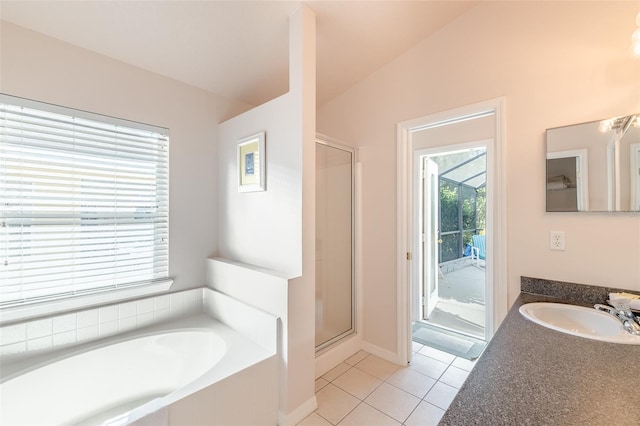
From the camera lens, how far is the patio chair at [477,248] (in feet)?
16.0

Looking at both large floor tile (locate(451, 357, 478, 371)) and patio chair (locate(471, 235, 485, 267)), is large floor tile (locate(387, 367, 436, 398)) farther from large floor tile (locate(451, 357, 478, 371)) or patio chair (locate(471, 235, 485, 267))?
patio chair (locate(471, 235, 485, 267))

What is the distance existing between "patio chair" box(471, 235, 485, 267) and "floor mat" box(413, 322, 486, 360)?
2.60m

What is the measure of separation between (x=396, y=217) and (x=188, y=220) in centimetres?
183

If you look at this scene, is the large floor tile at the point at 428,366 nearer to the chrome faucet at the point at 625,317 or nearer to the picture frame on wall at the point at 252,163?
the chrome faucet at the point at 625,317

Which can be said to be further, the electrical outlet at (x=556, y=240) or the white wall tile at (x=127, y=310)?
the white wall tile at (x=127, y=310)

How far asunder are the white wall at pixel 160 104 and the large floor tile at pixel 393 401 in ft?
5.58

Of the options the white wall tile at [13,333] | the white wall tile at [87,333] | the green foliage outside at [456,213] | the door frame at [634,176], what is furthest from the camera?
the green foliage outside at [456,213]

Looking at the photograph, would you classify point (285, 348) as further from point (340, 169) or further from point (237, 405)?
point (340, 169)

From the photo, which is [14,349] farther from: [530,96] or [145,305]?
[530,96]

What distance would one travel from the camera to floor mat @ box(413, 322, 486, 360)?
8.32ft

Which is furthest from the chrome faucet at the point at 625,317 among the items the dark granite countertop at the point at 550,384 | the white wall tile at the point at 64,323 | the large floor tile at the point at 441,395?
the white wall tile at the point at 64,323

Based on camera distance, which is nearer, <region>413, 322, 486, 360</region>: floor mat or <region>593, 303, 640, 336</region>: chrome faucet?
<region>593, 303, 640, 336</region>: chrome faucet

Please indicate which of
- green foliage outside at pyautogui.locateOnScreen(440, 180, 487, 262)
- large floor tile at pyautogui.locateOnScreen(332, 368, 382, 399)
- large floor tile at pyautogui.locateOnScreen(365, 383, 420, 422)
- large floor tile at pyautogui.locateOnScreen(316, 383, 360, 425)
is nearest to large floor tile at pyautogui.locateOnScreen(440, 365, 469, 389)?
large floor tile at pyautogui.locateOnScreen(365, 383, 420, 422)

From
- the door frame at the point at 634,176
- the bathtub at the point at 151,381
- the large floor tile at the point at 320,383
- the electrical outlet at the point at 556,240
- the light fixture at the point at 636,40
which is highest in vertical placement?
the light fixture at the point at 636,40
